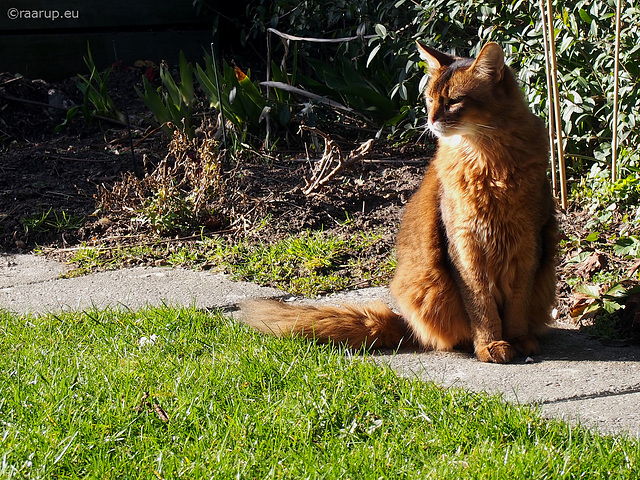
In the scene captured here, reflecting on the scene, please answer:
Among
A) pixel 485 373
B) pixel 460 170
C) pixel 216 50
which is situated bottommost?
pixel 485 373

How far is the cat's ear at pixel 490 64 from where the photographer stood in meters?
3.41

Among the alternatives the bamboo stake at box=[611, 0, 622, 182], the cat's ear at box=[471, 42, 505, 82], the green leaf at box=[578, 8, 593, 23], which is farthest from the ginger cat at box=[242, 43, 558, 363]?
the green leaf at box=[578, 8, 593, 23]

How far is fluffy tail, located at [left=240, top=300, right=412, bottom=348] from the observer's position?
3676 millimetres

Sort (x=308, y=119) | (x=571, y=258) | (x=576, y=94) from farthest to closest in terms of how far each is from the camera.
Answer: (x=308, y=119), (x=576, y=94), (x=571, y=258)

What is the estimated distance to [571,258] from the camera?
15.0 feet

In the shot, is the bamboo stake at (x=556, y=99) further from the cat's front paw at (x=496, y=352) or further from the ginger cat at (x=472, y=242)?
the cat's front paw at (x=496, y=352)

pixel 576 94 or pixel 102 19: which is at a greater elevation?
pixel 102 19

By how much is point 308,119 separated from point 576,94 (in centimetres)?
245

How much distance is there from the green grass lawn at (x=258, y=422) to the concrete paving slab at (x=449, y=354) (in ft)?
0.85

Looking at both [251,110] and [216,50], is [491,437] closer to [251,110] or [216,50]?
[251,110]

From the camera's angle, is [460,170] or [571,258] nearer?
[460,170]

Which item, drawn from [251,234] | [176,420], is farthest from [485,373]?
[251,234]

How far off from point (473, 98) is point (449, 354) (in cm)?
128

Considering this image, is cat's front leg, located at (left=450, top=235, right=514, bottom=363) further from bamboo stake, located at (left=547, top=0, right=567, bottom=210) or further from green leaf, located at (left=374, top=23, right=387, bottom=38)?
green leaf, located at (left=374, top=23, right=387, bottom=38)
